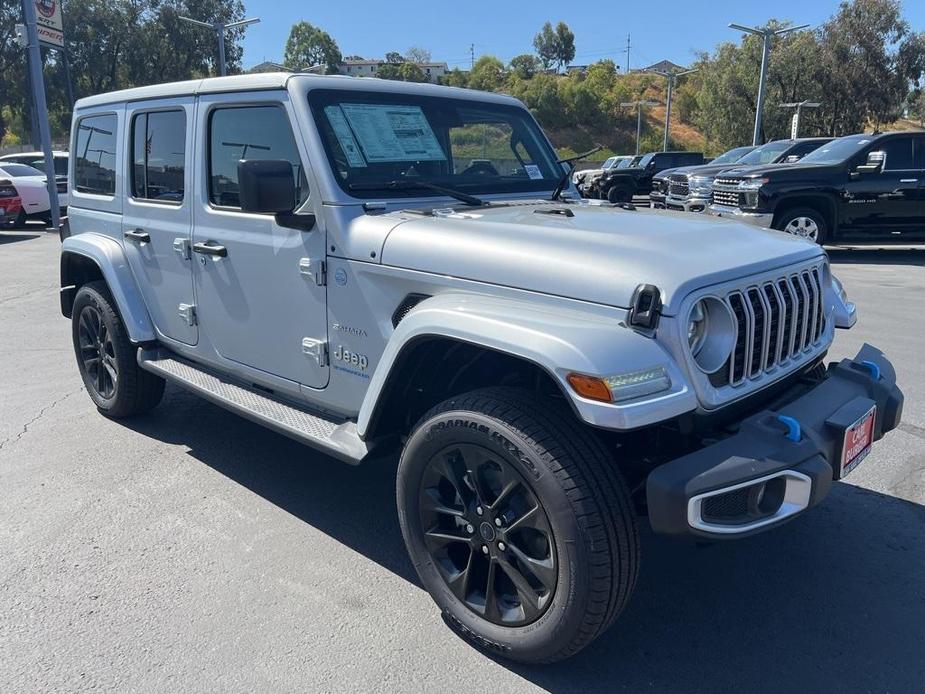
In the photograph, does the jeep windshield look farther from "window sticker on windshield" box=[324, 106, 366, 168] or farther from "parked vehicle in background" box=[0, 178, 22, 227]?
"parked vehicle in background" box=[0, 178, 22, 227]

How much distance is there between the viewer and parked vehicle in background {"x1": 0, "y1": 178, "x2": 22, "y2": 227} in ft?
52.9

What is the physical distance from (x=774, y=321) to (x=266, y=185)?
1.94 metres

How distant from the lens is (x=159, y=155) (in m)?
4.22

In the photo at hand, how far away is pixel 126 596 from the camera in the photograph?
308 cm

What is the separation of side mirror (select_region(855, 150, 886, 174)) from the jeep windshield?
29.5 feet

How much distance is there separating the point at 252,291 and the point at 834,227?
10.6 meters

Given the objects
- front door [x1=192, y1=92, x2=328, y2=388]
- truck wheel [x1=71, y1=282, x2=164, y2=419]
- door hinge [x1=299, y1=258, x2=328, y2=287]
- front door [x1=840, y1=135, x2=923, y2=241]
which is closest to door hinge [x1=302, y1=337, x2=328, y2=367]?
front door [x1=192, y1=92, x2=328, y2=388]

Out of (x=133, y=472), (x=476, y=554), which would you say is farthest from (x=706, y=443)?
(x=133, y=472)

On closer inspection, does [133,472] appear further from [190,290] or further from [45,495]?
[190,290]

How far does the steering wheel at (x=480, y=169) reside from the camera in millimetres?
3854

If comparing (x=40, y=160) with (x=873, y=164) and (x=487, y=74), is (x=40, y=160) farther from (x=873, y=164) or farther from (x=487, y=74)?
(x=487, y=74)

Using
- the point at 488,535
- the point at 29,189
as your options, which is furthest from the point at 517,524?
the point at 29,189

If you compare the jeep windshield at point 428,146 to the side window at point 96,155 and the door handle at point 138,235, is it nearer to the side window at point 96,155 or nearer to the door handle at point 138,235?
the door handle at point 138,235

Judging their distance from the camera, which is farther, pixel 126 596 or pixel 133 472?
pixel 133 472
